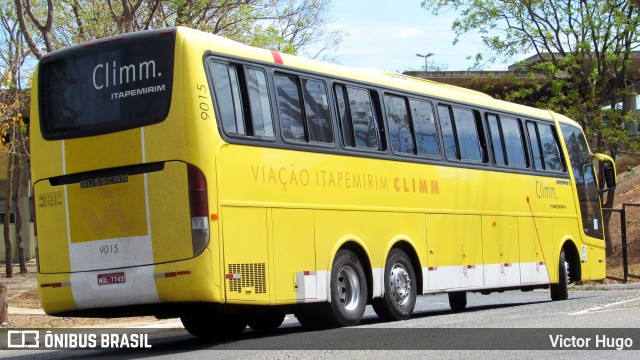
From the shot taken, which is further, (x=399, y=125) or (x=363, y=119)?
(x=399, y=125)

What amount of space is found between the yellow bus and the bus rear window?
18 millimetres

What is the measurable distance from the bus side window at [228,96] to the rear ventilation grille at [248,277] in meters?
1.55

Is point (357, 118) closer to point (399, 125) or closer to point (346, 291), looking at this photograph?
point (399, 125)

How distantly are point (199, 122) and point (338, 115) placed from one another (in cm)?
319

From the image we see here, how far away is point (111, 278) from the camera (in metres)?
12.0

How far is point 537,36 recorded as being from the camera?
36.2 m

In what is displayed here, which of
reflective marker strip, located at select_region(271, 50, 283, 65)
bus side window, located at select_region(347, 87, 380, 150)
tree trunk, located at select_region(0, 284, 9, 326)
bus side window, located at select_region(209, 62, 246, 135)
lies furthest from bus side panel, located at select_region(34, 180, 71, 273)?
tree trunk, located at select_region(0, 284, 9, 326)

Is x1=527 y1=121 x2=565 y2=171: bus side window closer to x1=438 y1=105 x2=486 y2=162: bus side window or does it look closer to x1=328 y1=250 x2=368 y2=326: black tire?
x1=438 y1=105 x2=486 y2=162: bus side window

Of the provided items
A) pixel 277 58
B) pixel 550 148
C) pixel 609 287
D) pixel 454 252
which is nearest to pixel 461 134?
pixel 454 252

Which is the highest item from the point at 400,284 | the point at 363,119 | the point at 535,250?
the point at 363,119

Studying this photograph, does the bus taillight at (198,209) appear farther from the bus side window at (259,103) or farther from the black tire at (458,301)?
the black tire at (458,301)

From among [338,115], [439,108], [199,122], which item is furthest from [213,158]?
[439,108]

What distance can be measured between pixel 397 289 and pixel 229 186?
13.8 feet

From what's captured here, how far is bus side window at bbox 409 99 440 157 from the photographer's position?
16.4 meters
